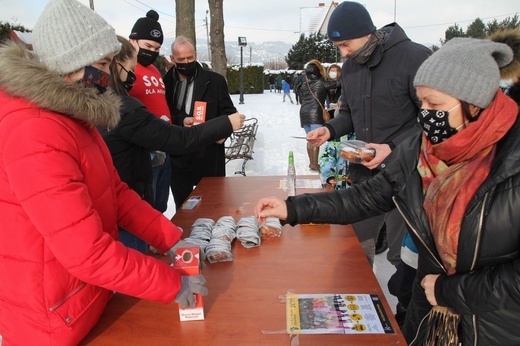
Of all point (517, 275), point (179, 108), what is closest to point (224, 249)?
point (517, 275)

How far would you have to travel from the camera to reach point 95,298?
119 cm

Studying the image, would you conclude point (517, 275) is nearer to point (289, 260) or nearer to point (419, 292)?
point (419, 292)

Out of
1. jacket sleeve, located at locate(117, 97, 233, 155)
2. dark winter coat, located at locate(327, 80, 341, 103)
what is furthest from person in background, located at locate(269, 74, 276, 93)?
jacket sleeve, located at locate(117, 97, 233, 155)

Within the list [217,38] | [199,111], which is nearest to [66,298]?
[199,111]

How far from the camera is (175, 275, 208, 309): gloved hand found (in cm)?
121

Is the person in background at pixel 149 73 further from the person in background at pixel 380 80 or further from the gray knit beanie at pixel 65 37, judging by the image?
the gray knit beanie at pixel 65 37

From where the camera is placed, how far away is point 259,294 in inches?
56.2

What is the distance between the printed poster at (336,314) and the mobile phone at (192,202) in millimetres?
1121

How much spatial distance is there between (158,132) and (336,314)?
1.39 m

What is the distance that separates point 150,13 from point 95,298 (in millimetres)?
3130

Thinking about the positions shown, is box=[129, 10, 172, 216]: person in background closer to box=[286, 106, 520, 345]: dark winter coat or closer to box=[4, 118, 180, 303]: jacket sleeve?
box=[4, 118, 180, 303]: jacket sleeve

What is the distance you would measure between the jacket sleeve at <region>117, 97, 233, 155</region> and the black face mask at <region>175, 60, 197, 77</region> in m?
1.31

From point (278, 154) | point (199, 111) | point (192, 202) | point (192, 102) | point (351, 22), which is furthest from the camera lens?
point (278, 154)

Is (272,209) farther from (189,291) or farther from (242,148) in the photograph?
(242,148)
